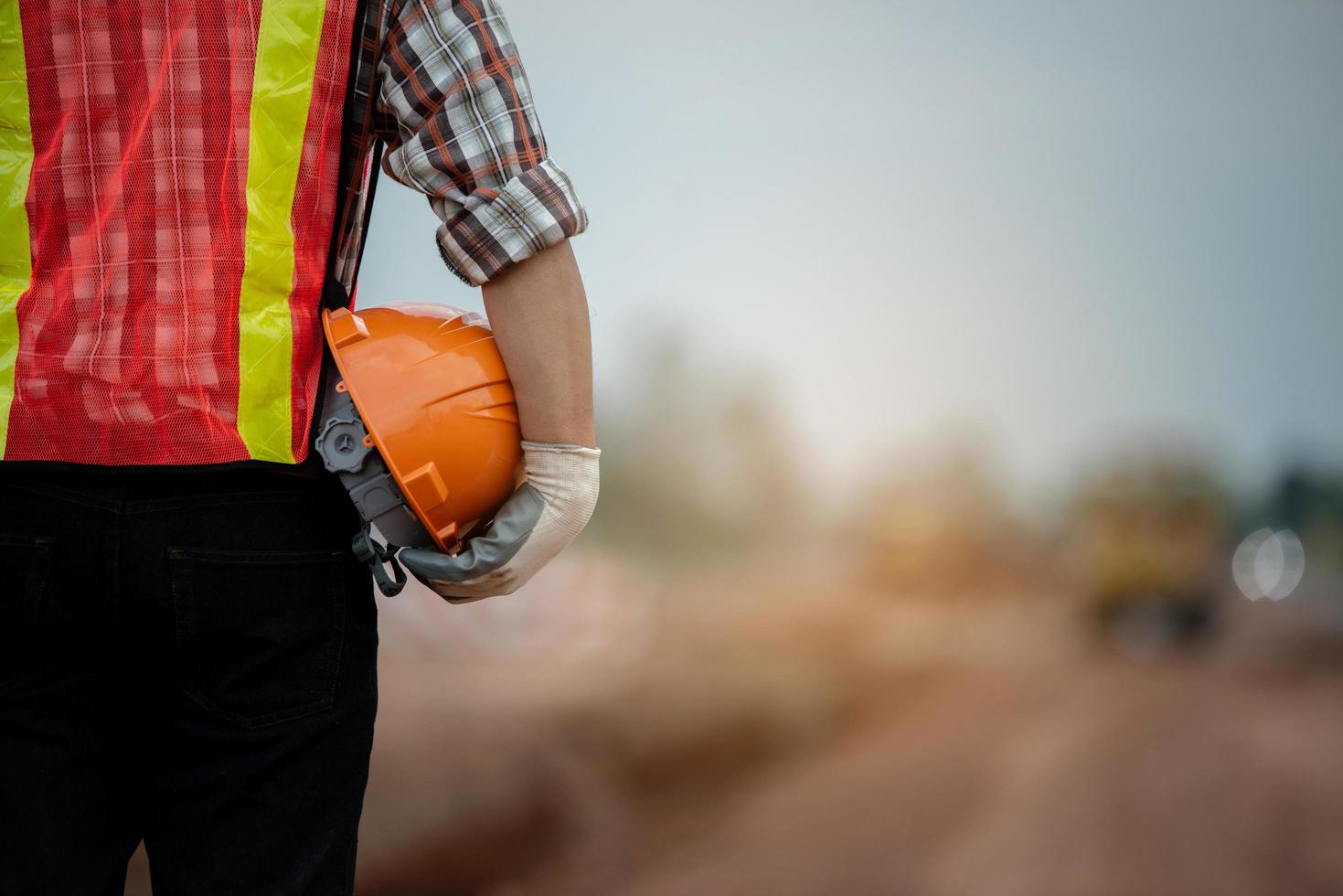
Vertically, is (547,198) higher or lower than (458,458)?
higher

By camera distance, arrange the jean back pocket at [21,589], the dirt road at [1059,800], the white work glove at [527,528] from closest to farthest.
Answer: the jean back pocket at [21,589] < the white work glove at [527,528] < the dirt road at [1059,800]

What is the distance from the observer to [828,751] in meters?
2.70

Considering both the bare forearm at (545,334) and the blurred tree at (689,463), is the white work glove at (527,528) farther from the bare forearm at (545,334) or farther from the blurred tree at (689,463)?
the blurred tree at (689,463)

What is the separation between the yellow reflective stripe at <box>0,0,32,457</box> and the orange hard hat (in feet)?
0.78

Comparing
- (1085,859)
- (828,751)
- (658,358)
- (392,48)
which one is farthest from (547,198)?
(1085,859)

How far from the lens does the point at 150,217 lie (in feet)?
2.90

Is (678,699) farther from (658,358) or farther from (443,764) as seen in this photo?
(658,358)

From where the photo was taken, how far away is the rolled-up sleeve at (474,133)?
0.93 meters

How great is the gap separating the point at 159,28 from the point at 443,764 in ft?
6.12

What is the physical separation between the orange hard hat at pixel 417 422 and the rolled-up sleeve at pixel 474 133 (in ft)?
0.25

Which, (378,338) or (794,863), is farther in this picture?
(794,863)

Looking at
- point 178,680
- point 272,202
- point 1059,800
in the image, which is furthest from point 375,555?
point 1059,800

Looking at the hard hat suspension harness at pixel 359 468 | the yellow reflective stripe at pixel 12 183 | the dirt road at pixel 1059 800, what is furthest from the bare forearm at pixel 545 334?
the dirt road at pixel 1059 800

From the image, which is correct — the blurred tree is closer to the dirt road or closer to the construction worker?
the dirt road
